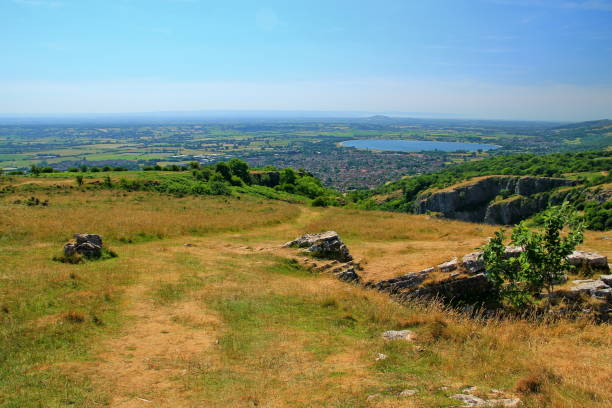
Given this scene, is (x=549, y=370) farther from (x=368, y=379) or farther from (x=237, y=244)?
(x=237, y=244)

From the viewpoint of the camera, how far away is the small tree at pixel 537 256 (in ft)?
34.0

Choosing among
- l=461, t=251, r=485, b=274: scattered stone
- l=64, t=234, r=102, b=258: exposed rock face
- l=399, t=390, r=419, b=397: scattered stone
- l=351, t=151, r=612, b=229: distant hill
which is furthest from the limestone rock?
l=351, t=151, r=612, b=229: distant hill

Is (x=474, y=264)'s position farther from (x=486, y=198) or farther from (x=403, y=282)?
(x=486, y=198)

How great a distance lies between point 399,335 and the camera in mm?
9703

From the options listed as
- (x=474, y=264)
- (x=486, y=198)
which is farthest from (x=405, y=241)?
(x=486, y=198)

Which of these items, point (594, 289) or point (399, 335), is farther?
point (594, 289)

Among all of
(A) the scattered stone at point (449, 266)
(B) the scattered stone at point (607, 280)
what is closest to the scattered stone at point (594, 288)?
(B) the scattered stone at point (607, 280)

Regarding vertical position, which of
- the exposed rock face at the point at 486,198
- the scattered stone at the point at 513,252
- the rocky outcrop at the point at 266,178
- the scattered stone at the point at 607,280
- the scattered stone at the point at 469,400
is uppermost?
the scattered stone at the point at 513,252

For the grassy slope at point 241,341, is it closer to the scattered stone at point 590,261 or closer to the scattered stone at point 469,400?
the scattered stone at point 469,400

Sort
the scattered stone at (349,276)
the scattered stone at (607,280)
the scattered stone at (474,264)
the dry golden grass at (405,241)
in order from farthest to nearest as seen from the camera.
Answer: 1. the dry golden grass at (405,241)
2. the scattered stone at (349,276)
3. the scattered stone at (474,264)
4. the scattered stone at (607,280)

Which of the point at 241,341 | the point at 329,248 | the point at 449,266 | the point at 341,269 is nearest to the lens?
the point at 241,341

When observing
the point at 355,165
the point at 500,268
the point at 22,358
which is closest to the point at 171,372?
the point at 22,358

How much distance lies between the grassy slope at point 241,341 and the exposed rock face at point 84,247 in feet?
3.04

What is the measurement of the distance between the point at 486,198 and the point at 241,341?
9829 centimetres
